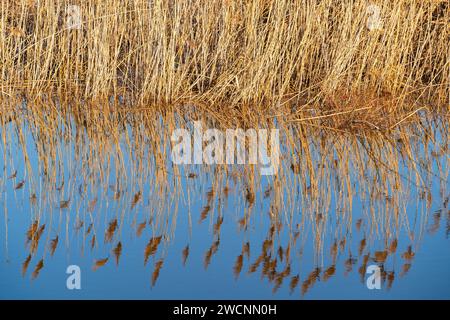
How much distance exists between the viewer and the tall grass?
5.69 metres

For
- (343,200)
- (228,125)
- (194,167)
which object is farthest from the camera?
(228,125)

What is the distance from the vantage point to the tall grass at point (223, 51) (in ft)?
18.7

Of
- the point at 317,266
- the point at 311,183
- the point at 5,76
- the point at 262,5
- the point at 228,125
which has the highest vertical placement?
the point at 262,5

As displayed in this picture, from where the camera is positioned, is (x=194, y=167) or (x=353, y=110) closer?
(x=194, y=167)

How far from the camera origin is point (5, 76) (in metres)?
5.99

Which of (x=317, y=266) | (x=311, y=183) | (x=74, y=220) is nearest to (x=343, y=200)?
(x=311, y=183)

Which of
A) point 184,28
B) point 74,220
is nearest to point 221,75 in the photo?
point 184,28

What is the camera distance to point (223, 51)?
19.0 feet

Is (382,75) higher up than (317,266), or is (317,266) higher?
(382,75)

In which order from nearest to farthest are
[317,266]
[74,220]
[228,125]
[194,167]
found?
[317,266]
[74,220]
[194,167]
[228,125]

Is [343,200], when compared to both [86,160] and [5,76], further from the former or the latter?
[5,76]

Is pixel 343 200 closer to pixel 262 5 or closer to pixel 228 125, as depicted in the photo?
pixel 228 125

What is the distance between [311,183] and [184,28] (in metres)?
2.02

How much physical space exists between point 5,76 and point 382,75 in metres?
2.49
